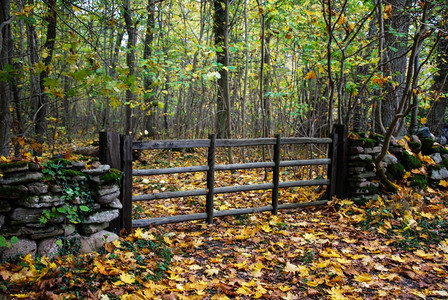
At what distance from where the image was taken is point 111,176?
4.03m

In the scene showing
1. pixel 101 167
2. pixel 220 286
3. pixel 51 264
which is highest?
pixel 101 167

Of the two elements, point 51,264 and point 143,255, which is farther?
point 143,255

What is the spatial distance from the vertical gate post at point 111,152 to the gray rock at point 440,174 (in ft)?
19.7

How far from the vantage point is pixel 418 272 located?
143 inches

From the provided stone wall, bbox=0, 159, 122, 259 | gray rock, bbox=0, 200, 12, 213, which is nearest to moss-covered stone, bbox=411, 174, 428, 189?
stone wall, bbox=0, 159, 122, 259

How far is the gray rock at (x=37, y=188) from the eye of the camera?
3443 mm

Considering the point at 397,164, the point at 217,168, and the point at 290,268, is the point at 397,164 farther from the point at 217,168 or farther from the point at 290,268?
the point at 290,268

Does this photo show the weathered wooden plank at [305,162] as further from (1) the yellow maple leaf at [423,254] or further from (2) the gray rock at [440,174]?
(2) the gray rock at [440,174]

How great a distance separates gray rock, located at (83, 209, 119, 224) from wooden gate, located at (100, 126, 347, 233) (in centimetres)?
23

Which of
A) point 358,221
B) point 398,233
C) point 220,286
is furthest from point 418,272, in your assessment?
point 220,286

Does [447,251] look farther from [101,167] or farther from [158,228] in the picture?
[101,167]

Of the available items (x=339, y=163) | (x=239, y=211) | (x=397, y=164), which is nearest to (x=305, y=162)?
(x=339, y=163)

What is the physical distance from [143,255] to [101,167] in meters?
1.18

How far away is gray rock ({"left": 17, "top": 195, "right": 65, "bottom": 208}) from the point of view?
339 centimetres
